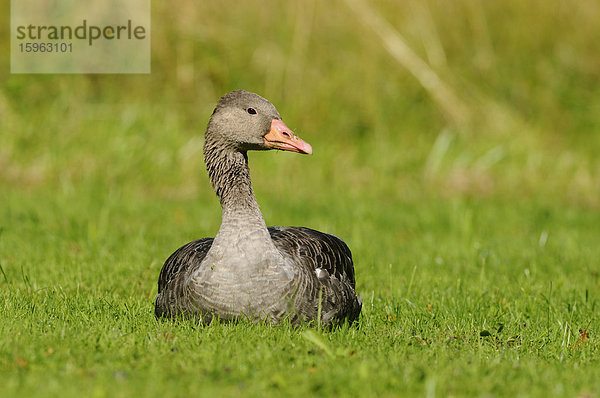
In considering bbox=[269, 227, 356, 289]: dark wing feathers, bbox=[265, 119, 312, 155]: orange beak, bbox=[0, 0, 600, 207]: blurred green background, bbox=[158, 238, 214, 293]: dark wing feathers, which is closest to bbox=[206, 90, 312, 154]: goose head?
bbox=[265, 119, 312, 155]: orange beak

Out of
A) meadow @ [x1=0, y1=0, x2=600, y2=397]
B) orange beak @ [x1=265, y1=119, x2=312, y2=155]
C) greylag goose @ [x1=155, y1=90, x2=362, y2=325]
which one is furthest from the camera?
orange beak @ [x1=265, y1=119, x2=312, y2=155]

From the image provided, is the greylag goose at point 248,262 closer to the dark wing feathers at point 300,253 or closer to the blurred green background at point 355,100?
the dark wing feathers at point 300,253

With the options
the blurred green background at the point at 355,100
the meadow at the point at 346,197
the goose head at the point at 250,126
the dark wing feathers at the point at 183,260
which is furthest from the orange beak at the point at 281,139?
the blurred green background at the point at 355,100

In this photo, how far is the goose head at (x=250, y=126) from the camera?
21.5 ft

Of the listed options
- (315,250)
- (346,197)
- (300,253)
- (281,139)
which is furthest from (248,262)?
(346,197)

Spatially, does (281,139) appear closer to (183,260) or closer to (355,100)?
(183,260)

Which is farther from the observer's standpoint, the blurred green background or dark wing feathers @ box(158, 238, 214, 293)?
the blurred green background

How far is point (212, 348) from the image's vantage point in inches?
213

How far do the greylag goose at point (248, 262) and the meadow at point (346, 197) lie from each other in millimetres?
213

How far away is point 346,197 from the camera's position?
13500 millimetres

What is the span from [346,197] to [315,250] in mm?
6826

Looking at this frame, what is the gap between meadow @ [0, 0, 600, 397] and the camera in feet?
17.1

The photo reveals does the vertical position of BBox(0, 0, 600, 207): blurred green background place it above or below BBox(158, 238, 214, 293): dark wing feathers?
above

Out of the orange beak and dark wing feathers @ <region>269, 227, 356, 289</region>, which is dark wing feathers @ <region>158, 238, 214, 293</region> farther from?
the orange beak
